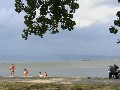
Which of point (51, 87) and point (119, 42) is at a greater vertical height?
point (119, 42)

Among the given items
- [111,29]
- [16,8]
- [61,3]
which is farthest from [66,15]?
[111,29]

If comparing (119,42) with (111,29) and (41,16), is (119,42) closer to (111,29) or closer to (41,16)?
(111,29)

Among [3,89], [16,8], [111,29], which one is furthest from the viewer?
[3,89]

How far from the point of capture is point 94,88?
3238 centimetres

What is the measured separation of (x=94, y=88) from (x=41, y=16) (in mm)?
9253

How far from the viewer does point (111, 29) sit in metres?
29.5

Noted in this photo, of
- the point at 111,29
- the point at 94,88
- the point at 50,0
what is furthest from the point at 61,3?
the point at 94,88

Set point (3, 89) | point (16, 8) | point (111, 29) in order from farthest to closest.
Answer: point (3, 89), point (111, 29), point (16, 8)

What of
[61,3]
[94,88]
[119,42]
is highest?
[61,3]

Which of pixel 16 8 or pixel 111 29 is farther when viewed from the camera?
pixel 111 29

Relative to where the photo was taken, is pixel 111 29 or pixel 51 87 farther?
pixel 51 87

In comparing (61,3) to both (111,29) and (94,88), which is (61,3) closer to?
(111,29)

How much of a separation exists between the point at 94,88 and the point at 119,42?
179 inches

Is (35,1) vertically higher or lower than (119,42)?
higher
